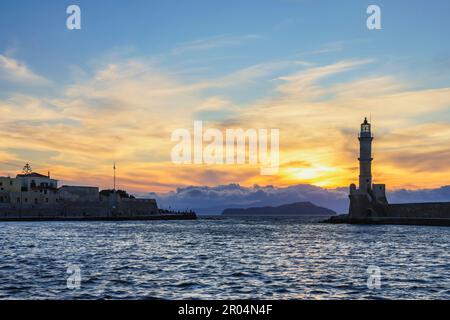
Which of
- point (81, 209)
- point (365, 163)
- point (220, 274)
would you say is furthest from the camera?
point (81, 209)

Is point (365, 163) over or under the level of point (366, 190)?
over

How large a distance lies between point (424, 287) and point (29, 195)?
143 metres

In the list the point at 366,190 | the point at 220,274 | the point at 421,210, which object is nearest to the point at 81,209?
the point at 366,190

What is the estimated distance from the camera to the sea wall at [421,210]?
118250 mm

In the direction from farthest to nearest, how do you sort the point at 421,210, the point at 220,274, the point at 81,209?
the point at 81,209 < the point at 421,210 < the point at 220,274

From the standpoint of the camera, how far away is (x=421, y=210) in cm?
12444

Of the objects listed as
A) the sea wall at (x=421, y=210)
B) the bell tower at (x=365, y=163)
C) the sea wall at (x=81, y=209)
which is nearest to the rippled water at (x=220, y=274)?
the sea wall at (x=421, y=210)

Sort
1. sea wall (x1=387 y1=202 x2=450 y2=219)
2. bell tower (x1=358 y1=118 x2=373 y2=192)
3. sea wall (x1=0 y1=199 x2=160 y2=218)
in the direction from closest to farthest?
sea wall (x1=387 y1=202 x2=450 y2=219), bell tower (x1=358 y1=118 x2=373 y2=192), sea wall (x1=0 y1=199 x2=160 y2=218)

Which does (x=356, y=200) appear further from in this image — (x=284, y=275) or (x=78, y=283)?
(x=78, y=283)

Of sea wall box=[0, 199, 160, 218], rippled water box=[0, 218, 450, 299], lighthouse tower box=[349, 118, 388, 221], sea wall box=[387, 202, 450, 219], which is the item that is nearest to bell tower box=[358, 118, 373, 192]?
lighthouse tower box=[349, 118, 388, 221]

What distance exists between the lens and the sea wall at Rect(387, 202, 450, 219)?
118250 millimetres

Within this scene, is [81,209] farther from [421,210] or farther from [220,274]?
[220,274]

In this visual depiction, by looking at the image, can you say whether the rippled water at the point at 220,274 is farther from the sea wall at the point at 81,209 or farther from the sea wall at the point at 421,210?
the sea wall at the point at 81,209

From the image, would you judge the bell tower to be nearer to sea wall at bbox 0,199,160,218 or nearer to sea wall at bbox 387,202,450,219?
sea wall at bbox 387,202,450,219
